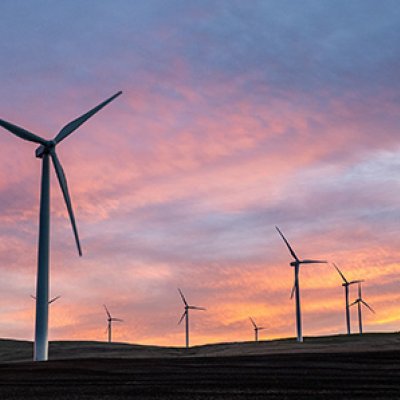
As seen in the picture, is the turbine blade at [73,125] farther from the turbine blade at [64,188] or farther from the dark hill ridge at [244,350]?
the dark hill ridge at [244,350]

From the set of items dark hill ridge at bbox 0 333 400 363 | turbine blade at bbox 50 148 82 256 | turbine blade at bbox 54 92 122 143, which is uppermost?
turbine blade at bbox 54 92 122 143

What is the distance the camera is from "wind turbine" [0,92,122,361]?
5725cm

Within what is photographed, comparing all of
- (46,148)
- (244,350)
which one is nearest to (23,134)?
(46,148)

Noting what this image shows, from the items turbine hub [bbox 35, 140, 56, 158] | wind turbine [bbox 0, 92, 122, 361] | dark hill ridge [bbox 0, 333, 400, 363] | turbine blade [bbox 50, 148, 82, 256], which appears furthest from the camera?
turbine hub [bbox 35, 140, 56, 158]

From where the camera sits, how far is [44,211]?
5984 centimetres

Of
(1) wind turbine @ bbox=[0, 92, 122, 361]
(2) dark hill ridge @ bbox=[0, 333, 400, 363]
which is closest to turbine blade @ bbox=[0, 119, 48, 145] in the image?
(1) wind turbine @ bbox=[0, 92, 122, 361]

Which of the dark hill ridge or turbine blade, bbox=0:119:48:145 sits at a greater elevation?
turbine blade, bbox=0:119:48:145

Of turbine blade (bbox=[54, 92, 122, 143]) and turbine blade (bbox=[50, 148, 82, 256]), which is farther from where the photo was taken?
turbine blade (bbox=[54, 92, 122, 143])

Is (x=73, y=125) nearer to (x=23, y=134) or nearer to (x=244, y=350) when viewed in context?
(x=23, y=134)

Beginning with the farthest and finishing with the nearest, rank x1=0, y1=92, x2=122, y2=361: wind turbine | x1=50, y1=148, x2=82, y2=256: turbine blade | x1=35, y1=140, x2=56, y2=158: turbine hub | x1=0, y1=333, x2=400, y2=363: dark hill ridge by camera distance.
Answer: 1. x1=35, y1=140, x2=56, y2=158: turbine hub
2. x1=0, y1=333, x2=400, y2=363: dark hill ridge
3. x1=50, y1=148, x2=82, y2=256: turbine blade
4. x1=0, y1=92, x2=122, y2=361: wind turbine

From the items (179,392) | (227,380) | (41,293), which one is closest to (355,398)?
(179,392)

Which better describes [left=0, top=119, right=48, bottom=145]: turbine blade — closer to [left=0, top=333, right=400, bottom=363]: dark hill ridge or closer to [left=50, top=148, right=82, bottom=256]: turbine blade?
[left=50, top=148, right=82, bottom=256]: turbine blade

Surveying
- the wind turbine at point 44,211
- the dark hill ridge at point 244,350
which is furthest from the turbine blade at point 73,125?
the dark hill ridge at point 244,350

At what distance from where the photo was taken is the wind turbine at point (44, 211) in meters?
57.2
